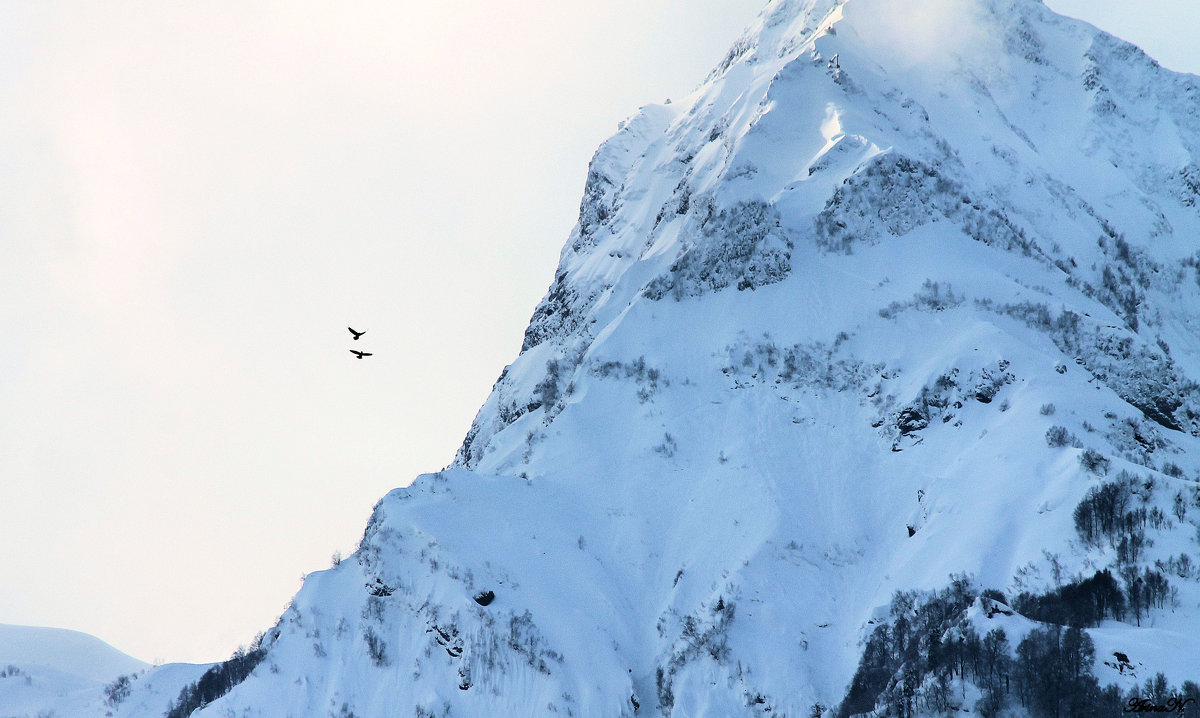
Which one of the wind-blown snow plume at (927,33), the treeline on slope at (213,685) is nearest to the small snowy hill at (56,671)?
the treeline on slope at (213,685)

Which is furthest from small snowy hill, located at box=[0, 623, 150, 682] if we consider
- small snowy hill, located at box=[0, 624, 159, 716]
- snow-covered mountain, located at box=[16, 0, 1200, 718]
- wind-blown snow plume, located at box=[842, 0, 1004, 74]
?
wind-blown snow plume, located at box=[842, 0, 1004, 74]

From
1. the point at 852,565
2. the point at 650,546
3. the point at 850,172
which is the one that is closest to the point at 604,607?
the point at 650,546

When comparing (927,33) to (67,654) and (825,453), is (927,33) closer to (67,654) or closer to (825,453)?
(825,453)

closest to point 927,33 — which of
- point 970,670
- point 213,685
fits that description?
point 970,670

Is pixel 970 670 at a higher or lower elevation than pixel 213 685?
lower

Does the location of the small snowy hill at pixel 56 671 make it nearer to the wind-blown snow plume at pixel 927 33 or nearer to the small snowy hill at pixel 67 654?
the small snowy hill at pixel 67 654

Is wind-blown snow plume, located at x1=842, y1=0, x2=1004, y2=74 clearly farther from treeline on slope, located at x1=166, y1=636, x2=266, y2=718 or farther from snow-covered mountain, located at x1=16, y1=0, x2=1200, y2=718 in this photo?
treeline on slope, located at x1=166, y1=636, x2=266, y2=718
